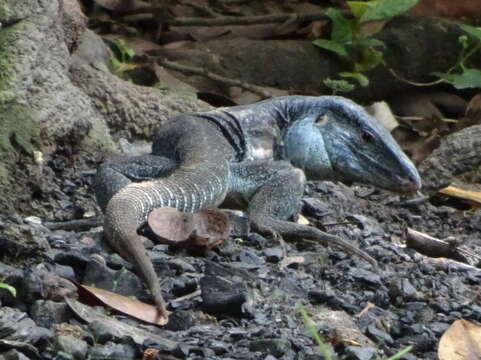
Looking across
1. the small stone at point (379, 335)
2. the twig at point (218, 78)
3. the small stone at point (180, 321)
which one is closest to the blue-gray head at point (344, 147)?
the small stone at point (379, 335)

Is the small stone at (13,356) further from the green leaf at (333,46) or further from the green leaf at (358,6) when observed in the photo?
the green leaf at (333,46)

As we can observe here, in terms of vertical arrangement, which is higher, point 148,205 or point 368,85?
point 148,205

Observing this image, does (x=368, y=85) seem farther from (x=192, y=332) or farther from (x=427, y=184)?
(x=192, y=332)

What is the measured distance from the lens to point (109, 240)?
451 centimetres

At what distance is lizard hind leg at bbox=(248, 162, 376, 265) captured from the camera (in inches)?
212

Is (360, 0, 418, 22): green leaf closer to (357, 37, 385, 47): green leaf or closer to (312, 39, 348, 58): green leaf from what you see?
(357, 37, 385, 47): green leaf

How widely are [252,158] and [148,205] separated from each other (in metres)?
1.66

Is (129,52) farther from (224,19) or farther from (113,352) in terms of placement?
(113,352)

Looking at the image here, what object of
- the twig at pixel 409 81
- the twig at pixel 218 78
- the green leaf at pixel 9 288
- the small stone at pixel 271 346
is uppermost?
the green leaf at pixel 9 288

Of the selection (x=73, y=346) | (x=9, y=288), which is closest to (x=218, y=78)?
(x=9, y=288)

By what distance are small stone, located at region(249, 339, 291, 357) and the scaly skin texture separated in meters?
0.80

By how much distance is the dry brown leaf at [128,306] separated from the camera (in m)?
3.90

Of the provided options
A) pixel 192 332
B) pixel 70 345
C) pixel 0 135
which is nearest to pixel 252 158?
pixel 0 135

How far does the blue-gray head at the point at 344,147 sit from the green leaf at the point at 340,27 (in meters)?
3.02
